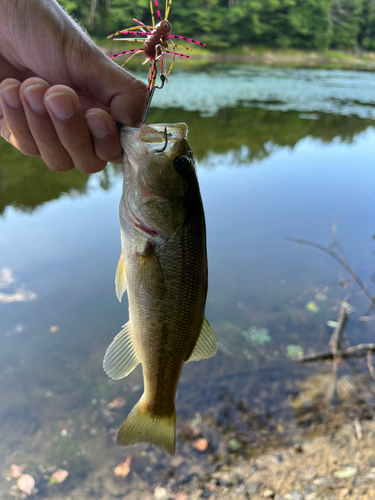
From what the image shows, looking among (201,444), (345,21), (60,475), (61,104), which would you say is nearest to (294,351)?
(201,444)

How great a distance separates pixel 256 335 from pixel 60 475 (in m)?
2.86

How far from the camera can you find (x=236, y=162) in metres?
10.2

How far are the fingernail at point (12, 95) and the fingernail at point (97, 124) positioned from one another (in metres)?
0.33

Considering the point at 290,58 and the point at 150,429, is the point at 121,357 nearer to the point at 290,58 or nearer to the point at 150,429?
the point at 150,429

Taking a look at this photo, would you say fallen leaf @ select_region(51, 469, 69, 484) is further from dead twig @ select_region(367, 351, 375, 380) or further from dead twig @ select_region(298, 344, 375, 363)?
dead twig @ select_region(367, 351, 375, 380)

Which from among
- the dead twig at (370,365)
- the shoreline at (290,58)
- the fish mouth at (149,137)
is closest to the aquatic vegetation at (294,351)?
the dead twig at (370,365)

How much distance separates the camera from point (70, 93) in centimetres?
143

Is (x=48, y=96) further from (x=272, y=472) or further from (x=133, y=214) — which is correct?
(x=272, y=472)

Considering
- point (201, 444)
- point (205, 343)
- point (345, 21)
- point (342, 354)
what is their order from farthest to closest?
point (345, 21) → point (342, 354) → point (201, 444) → point (205, 343)

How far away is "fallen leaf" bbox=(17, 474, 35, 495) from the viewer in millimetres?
3023

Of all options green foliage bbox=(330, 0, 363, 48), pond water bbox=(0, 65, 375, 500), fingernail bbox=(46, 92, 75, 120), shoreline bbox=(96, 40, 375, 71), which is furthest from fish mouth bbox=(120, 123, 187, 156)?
green foliage bbox=(330, 0, 363, 48)

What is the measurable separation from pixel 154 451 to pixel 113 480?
1.56 feet

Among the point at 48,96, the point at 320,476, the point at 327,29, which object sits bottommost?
the point at 320,476

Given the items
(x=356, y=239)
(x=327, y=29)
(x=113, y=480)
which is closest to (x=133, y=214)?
(x=113, y=480)
